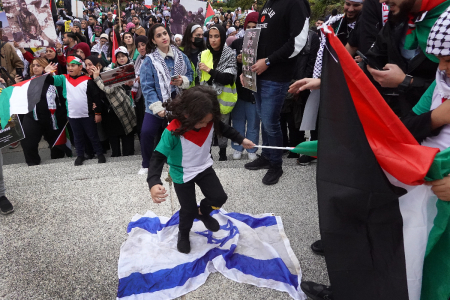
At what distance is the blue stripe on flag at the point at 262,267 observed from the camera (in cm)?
233

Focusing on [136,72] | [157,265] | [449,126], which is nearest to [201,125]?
[157,265]

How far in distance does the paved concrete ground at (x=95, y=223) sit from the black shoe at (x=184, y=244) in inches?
13.0

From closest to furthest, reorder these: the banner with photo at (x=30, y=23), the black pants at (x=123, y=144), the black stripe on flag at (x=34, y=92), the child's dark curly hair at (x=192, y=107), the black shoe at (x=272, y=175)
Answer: the child's dark curly hair at (x=192, y=107) → the black stripe on flag at (x=34, y=92) → the black shoe at (x=272, y=175) → the black pants at (x=123, y=144) → the banner with photo at (x=30, y=23)

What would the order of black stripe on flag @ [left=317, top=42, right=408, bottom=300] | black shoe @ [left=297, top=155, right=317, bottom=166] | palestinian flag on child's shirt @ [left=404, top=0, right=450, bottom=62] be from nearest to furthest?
black stripe on flag @ [left=317, top=42, right=408, bottom=300], palestinian flag on child's shirt @ [left=404, top=0, right=450, bottom=62], black shoe @ [left=297, top=155, right=317, bottom=166]

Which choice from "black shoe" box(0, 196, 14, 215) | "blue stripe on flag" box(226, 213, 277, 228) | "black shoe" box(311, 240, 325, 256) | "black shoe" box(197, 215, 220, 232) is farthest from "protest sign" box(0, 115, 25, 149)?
"black shoe" box(311, 240, 325, 256)

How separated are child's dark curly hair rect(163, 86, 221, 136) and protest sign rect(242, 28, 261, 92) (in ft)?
4.18

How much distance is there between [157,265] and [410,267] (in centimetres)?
178

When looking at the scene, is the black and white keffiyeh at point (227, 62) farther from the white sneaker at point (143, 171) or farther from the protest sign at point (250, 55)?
the white sneaker at point (143, 171)

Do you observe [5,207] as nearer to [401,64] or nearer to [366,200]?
[366,200]

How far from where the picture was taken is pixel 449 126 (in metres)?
1.63

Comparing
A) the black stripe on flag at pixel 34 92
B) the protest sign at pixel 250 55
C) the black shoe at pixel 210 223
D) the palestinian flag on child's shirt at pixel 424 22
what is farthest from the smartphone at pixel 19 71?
the palestinian flag on child's shirt at pixel 424 22

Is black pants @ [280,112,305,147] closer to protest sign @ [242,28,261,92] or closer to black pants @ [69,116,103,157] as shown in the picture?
protest sign @ [242,28,261,92]

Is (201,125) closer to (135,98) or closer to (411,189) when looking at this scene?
(411,189)

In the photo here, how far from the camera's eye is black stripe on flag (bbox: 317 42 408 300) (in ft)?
5.11
